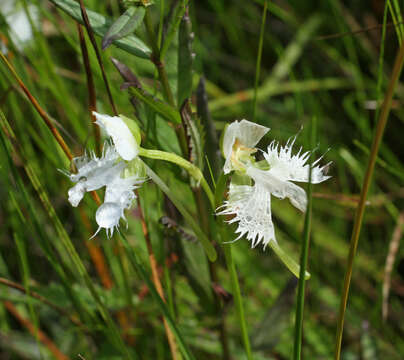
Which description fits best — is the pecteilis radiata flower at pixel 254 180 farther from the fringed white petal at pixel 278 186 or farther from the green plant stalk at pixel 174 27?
the green plant stalk at pixel 174 27

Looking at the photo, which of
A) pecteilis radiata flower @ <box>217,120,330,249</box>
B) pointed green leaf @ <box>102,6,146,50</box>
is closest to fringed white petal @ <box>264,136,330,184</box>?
pecteilis radiata flower @ <box>217,120,330,249</box>

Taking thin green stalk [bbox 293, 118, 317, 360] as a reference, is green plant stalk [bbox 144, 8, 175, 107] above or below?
above

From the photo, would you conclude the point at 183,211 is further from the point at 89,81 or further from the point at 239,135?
the point at 89,81

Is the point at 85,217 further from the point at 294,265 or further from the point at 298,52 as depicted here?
the point at 298,52

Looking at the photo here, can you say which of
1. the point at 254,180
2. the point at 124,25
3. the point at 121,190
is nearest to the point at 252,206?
the point at 254,180

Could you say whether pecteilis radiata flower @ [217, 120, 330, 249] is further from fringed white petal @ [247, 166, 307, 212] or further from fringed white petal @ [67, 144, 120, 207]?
fringed white petal @ [67, 144, 120, 207]

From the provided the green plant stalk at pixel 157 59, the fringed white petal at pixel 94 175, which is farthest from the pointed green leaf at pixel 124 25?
the fringed white petal at pixel 94 175
